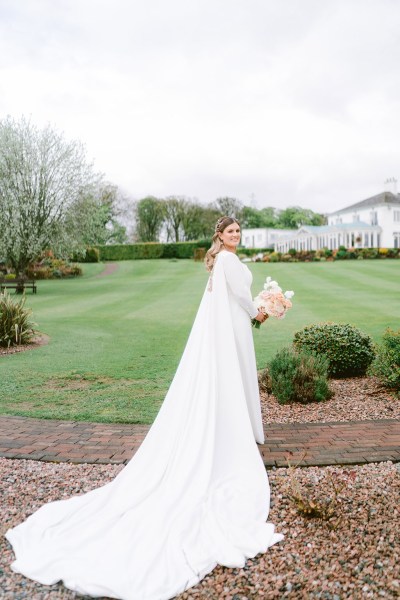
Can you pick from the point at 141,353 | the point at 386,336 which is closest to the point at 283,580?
the point at 386,336

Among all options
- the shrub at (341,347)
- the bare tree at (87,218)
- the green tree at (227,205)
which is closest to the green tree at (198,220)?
the green tree at (227,205)

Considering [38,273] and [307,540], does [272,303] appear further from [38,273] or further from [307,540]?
[38,273]

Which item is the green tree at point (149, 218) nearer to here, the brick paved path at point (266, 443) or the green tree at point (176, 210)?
the green tree at point (176, 210)

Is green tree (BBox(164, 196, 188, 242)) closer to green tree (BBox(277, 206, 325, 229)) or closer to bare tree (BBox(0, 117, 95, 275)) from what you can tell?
green tree (BBox(277, 206, 325, 229))

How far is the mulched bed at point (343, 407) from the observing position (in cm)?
600

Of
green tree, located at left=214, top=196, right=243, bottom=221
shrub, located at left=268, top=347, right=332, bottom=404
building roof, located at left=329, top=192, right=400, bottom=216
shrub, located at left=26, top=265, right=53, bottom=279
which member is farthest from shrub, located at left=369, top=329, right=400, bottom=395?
green tree, located at left=214, top=196, right=243, bottom=221

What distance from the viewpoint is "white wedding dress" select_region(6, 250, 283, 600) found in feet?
9.37

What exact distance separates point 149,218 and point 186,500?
7143 cm

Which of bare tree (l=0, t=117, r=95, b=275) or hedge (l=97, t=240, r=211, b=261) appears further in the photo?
hedge (l=97, t=240, r=211, b=261)

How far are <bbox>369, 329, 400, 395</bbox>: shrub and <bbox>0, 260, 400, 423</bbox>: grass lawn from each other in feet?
8.24

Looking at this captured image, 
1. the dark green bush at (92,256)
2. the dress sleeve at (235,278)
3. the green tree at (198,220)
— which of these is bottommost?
the dress sleeve at (235,278)

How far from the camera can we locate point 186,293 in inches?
959

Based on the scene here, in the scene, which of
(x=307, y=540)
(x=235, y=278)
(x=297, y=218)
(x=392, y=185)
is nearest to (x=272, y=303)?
(x=235, y=278)

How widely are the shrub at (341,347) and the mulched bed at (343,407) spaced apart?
586 millimetres
